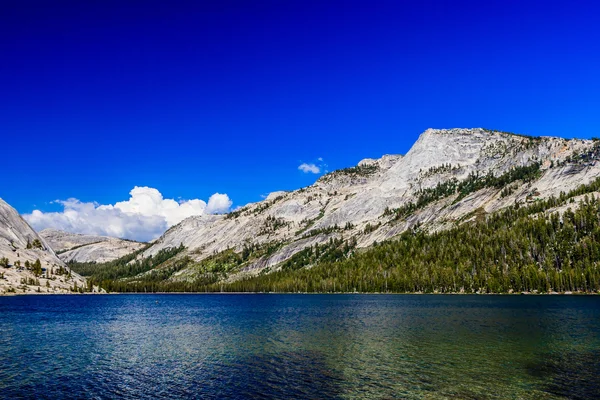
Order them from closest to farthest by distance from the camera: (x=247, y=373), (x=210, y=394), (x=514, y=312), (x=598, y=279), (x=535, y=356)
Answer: (x=210, y=394) < (x=247, y=373) < (x=535, y=356) < (x=514, y=312) < (x=598, y=279)

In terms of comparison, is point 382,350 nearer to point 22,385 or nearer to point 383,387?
point 383,387

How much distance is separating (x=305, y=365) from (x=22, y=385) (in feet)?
94.7

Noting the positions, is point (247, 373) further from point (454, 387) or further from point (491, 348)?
point (491, 348)

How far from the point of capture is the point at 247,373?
4678 cm

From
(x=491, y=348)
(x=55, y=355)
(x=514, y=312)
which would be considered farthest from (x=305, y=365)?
(x=514, y=312)

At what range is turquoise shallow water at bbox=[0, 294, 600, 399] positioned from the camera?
3994 cm

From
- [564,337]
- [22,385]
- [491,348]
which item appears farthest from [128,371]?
[564,337]

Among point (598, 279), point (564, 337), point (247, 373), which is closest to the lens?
point (247, 373)

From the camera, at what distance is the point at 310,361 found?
171 ft

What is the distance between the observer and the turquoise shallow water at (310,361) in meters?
39.9

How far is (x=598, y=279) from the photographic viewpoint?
188m

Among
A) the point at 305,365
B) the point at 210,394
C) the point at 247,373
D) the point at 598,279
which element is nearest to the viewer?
the point at 210,394

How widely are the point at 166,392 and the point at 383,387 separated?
67.0ft

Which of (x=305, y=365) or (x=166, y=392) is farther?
(x=305, y=365)
